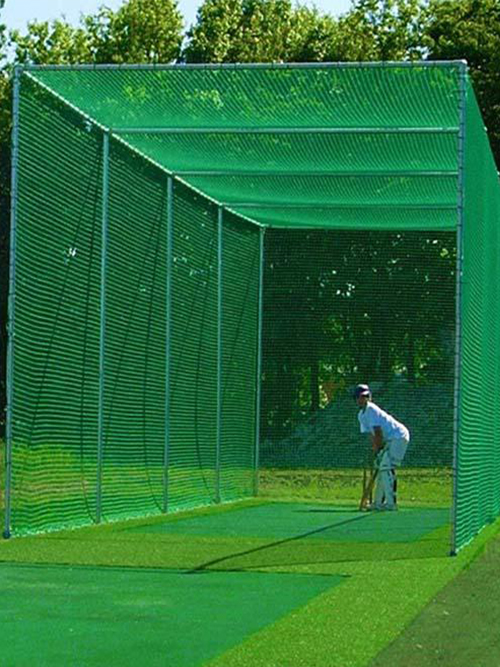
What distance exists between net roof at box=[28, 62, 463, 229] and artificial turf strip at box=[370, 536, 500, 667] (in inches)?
137

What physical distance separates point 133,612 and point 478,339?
5521 millimetres

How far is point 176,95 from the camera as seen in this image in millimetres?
12219

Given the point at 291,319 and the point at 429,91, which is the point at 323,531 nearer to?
the point at 429,91

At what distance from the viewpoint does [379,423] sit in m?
16.7

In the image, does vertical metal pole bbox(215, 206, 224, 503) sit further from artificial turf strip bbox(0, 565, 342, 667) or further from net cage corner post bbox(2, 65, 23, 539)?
artificial turf strip bbox(0, 565, 342, 667)

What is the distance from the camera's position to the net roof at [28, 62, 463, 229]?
11727 millimetres

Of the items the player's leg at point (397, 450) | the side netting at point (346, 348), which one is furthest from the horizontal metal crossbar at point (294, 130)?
the side netting at point (346, 348)

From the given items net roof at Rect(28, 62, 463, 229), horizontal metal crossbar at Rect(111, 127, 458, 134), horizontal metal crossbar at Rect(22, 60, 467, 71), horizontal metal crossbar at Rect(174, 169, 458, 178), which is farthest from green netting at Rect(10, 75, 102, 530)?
horizontal metal crossbar at Rect(174, 169, 458, 178)

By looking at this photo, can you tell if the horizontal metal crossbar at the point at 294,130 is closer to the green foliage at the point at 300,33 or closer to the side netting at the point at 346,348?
the side netting at the point at 346,348

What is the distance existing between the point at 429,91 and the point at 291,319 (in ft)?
26.0

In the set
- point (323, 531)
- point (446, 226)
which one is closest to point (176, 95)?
point (323, 531)

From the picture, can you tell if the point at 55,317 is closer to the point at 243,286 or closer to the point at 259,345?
the point at 243,286

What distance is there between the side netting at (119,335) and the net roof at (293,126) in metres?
0.37

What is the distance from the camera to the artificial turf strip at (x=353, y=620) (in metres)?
7.09
